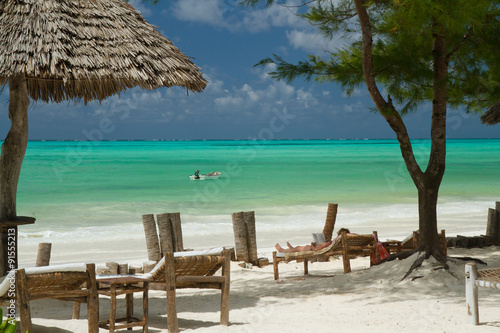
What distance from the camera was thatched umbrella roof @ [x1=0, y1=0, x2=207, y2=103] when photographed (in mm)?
5246

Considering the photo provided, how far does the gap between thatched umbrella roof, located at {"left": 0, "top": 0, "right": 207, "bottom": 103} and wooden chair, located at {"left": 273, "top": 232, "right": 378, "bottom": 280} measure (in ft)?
7.86

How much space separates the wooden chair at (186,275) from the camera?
14.2 feet

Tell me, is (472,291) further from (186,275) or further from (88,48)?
(88,48)

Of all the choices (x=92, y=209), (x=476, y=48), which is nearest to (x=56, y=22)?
(x=476, y=48)

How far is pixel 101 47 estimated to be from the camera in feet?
18.3

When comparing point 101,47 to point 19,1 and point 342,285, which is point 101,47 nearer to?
point 19,1

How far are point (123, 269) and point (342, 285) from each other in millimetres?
2459

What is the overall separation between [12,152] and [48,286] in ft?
7.01

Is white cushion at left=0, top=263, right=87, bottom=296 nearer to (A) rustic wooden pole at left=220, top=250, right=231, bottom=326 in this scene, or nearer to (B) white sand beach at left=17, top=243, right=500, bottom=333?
(B) white sand beach at left=17, top=243, right=500, bottom=333

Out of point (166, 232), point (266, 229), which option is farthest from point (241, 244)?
point (266, 229)

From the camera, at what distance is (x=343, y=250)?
6.82 m

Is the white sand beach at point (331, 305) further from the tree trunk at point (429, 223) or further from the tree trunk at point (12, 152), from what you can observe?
the tree trunk at point (12, 152)

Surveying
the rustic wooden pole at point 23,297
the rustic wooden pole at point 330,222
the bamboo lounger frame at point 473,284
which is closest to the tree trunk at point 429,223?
the bamboo lounger frame at point 473,284

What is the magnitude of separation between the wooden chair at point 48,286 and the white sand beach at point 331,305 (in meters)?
0.54
